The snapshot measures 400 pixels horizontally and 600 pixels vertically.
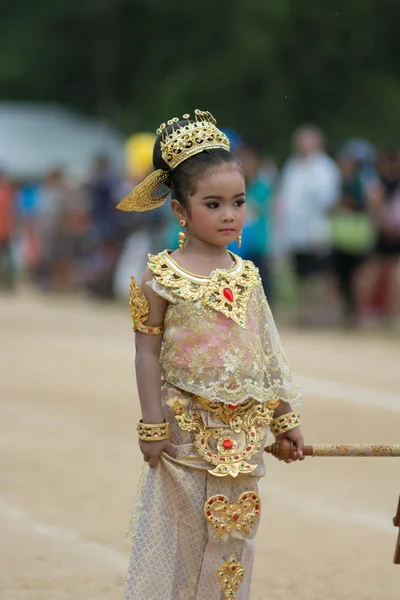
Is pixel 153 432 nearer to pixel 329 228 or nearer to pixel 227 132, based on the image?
pixel 227 132

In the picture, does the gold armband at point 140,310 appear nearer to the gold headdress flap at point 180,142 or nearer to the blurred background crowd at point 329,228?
the gold headdress flap at point 180,142

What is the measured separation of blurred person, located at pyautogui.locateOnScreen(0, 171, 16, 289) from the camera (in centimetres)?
2142

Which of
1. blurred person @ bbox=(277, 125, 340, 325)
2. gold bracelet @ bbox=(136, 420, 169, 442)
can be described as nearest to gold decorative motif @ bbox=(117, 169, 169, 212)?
gold bracelet @ bbox=(136, 420, 169, 442)

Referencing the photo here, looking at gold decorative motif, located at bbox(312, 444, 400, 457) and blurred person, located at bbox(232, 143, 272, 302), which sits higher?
blurred person, located at bbox(232, 143, 272, 302)

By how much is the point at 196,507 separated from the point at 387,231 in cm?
1025

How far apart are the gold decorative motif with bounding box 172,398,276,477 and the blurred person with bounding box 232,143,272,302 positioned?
30.0 feet

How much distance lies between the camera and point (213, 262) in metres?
4.76

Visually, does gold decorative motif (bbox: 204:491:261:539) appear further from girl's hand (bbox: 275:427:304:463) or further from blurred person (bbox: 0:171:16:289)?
blurred person (bbox: 0:171:16:289)

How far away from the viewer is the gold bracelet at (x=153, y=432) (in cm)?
463

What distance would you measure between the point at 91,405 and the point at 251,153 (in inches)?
170

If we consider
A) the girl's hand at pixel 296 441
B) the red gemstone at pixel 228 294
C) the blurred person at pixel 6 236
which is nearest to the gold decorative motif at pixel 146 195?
the red gemstone at pixel 228 294

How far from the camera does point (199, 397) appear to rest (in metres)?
4.67

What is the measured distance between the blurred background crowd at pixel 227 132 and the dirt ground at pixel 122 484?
6.76 ft

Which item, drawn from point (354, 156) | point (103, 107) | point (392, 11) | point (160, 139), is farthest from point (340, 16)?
point (160, 139)
